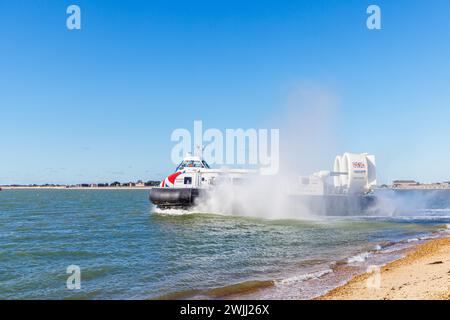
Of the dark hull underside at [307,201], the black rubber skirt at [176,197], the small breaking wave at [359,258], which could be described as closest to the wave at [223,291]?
the small breaking wave at [359,258]

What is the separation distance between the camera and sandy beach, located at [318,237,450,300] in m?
6.48

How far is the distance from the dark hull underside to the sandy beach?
16.8 metres

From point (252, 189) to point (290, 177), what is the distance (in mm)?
3826

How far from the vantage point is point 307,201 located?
2820 cm

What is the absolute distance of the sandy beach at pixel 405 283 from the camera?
648cm

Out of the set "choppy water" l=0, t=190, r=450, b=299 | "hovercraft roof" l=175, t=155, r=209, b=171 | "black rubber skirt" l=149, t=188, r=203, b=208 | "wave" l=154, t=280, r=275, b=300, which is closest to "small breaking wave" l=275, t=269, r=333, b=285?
"choppy water" l=0, t=190, r=450, b=299

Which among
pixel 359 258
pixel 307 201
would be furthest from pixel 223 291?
pixel 307 201

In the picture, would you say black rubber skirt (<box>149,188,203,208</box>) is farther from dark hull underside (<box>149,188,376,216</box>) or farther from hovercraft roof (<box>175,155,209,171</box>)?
hovercraft roof (<box>175,155,209,171</box>)

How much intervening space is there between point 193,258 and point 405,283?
7.16 meters

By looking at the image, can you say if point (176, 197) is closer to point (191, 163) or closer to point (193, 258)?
point (191, 163)

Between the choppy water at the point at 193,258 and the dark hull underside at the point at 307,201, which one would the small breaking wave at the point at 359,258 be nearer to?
the choppy water at the point at 193,258
